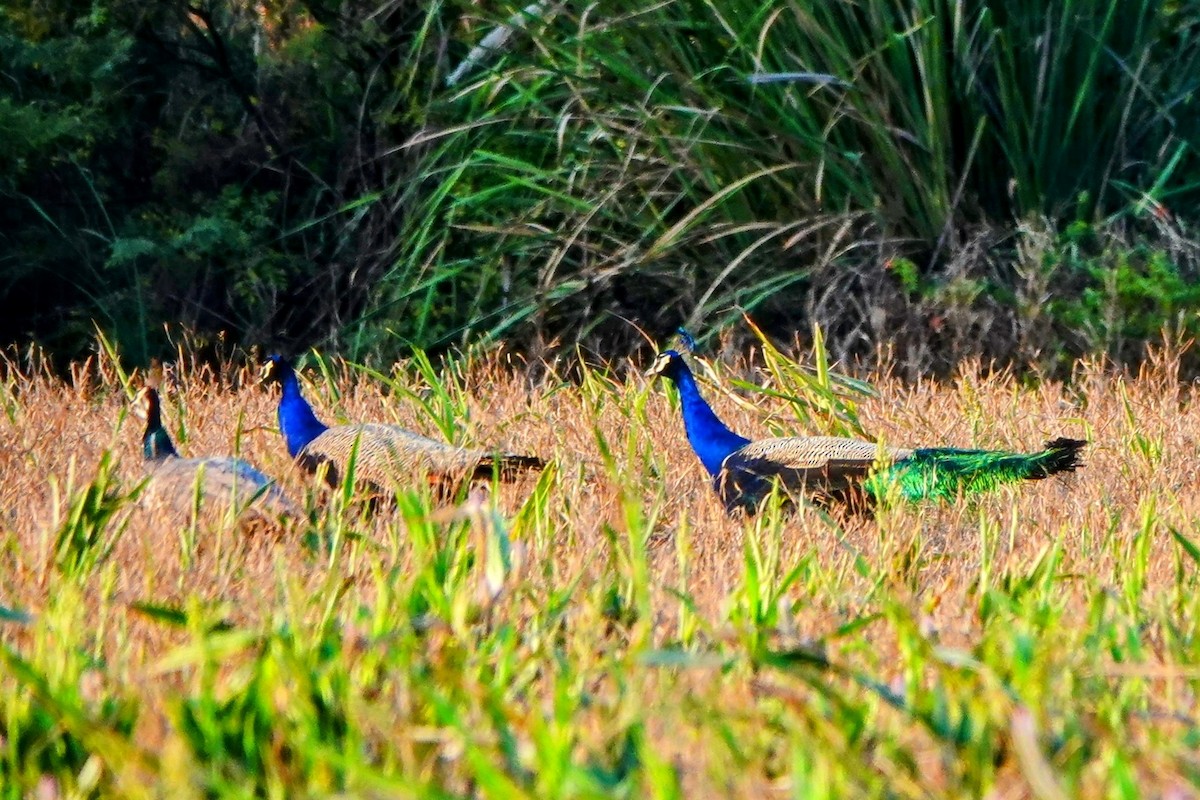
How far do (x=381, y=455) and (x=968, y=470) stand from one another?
5.35 feet

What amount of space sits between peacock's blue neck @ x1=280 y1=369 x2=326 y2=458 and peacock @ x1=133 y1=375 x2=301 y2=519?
0.53m

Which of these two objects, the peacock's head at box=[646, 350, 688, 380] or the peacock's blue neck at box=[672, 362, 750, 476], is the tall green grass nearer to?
the peacock's head at box=[646, 350, 688, 380]

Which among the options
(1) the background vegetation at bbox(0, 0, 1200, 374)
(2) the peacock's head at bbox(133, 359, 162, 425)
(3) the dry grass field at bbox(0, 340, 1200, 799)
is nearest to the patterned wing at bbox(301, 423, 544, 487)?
(3) the dry grass field at bbox(0, 340, 1200, 799)

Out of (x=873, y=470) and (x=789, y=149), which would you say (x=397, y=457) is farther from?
(x=789, y=149)

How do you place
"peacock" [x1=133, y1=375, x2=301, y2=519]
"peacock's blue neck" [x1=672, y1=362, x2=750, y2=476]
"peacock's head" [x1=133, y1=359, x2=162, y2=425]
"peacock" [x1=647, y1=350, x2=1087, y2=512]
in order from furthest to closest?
"peacock's blue neck" [x1=672, y1=362, x2=750, y2=476] < "peacock's head" [x1=133, y1=359, x2=162, y2=425] < "peacock" [x1=647, y1=350, x2=1087, y2=512] < "peacock" [x1=133, y1=375, x2=301, y2=519]

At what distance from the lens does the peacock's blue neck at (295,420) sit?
18.0ft

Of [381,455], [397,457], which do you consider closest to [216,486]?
[397,457]

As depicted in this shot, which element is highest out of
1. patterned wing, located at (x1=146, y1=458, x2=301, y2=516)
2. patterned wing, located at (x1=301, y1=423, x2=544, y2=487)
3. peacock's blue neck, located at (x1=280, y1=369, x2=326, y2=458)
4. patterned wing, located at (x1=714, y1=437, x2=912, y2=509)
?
patterned wing, located at (x1=146, y1=458, x2=301, y2=516)

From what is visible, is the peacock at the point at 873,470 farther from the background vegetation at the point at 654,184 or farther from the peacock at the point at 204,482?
the background vegetation at the point at 654,184

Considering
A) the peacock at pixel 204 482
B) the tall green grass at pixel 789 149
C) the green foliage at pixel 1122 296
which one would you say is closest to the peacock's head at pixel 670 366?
the peacock at pixel 204 482

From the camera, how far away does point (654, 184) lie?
8820mm

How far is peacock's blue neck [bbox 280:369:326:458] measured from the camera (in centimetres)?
550

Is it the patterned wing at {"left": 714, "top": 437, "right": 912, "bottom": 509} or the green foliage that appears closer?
the patterned wing at {"left": 714, "top": 437, "right": 912, "bottom": 509}

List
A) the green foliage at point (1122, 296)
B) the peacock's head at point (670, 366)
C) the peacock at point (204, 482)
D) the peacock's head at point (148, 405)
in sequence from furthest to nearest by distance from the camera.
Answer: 1. the green foliage at point (1122, 296)
2. the peacock's head at point (670, 366)
3. the peacock's head at point (148, 405)
4. the peacock at point (204, 482)
